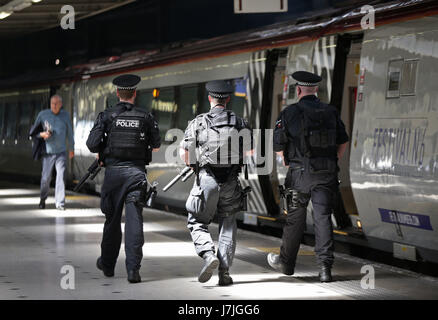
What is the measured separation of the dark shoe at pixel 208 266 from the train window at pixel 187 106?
828cm

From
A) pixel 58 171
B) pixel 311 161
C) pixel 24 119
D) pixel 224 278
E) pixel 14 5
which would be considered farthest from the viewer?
pixel 24 119

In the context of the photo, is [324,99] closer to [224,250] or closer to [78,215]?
[224,250]

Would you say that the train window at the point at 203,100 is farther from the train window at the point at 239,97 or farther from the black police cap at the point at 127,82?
the black police cap at the point at 127,82

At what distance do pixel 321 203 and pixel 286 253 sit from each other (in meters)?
0.66

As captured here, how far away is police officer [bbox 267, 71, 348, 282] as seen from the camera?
9273 millimetres

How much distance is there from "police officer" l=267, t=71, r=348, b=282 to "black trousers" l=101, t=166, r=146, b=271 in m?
1.42

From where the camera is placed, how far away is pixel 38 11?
24469mm

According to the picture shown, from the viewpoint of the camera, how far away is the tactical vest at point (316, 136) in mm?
9336

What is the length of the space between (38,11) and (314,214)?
16.5m

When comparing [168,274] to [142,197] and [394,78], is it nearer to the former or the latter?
[142,197]

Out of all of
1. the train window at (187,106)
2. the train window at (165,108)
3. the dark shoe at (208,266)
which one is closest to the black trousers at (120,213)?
the dark shoe at (208,266)

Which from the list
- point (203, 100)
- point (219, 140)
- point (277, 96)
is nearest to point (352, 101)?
point (277, 96)

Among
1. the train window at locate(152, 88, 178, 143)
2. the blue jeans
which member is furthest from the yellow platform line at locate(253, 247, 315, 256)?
the train window at locate(152, 88, 178, 143)
